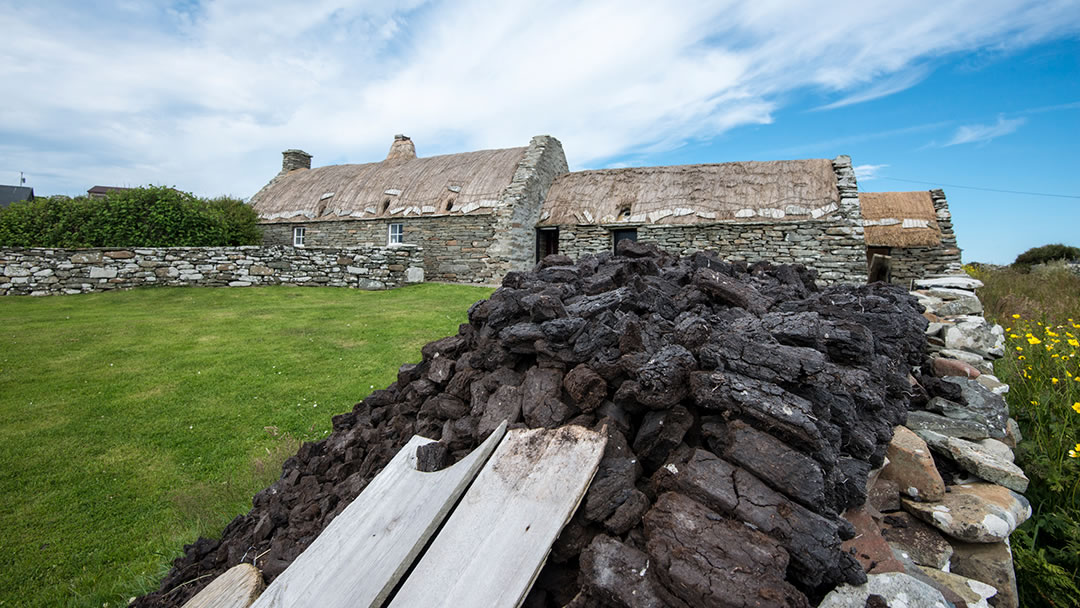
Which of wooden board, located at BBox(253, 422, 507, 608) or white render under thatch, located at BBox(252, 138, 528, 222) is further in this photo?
white render under thatch, located at BBox(252, 138, 528, 222)

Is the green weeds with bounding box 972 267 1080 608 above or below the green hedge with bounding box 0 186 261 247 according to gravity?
below

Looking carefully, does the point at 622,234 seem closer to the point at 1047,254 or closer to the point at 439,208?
the point at 439,208

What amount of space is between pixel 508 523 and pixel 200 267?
1650 cm

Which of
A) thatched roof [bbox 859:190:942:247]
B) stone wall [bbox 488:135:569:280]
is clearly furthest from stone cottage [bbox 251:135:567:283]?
thatched roof [bbox 859:190:942:247]

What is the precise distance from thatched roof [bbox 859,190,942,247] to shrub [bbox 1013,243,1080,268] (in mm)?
12227

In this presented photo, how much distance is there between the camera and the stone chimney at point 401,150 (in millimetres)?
25734

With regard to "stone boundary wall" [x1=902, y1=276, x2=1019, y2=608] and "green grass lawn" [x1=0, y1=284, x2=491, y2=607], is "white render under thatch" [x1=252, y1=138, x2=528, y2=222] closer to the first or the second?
"green grass lawn" [x1=0, y1=284, x2=491, y2=607]

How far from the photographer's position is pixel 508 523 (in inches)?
111

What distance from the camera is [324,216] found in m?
23.1

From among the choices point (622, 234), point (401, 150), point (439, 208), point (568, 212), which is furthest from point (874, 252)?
point (401, 150)

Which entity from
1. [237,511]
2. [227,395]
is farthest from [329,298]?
[237,511]

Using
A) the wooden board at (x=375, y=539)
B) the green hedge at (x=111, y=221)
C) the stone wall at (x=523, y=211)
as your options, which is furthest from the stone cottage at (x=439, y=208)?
the wooden board at (x=375, y=539)

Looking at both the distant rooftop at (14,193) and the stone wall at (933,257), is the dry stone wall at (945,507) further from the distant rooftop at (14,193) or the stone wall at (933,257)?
the distant rooftop at (14,193)

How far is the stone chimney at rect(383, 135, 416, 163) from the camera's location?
25.7 m
